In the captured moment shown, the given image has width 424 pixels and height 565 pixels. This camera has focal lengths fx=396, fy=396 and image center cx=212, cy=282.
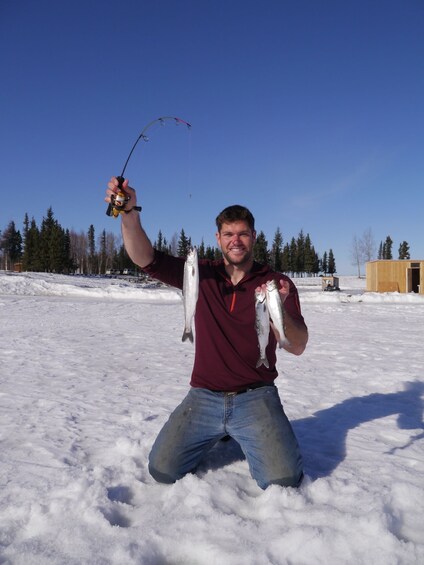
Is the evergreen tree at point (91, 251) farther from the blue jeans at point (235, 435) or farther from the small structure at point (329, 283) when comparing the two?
the blue jeans at point (235, 435)

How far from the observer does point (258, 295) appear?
2.56 m

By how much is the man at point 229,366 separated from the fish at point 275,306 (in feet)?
1.02

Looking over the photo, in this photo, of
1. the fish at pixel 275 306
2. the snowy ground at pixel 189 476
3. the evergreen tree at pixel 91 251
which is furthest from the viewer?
the evergreen tree at pixel 91 251

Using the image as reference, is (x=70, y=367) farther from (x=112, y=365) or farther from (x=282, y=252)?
(x=282, y=252)

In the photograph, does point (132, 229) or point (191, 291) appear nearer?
point (191, 291)

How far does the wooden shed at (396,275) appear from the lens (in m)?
31.8

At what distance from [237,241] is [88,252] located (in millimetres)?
95115

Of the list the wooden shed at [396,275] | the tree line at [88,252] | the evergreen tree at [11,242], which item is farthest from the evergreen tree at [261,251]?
the evergreen tree at [11,242]

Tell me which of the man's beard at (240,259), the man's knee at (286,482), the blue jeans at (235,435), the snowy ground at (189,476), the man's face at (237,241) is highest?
the man's face at (237,241)

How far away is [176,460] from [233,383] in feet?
2.39

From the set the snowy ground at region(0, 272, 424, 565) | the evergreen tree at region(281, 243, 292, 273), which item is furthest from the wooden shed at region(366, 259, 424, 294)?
the evergreen tree at region(281, 243, 292, 273)

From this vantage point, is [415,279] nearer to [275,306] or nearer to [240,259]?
[240,259]

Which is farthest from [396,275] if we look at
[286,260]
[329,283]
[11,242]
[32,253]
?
[11,242]

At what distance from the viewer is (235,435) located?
10.4 ft
